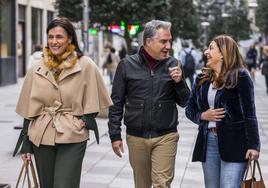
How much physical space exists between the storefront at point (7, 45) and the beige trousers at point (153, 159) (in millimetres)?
21105

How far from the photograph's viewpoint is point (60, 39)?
16.1ft

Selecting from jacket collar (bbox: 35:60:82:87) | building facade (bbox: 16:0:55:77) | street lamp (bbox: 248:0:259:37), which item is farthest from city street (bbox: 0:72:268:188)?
street lamp (bbox: 248:0:259:37)

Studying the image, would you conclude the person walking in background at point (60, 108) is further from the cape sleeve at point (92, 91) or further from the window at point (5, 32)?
the window at point (5, 32)

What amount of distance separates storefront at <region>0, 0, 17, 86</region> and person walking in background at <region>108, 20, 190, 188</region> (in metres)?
21.1

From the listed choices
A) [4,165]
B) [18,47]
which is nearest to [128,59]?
[4,165]

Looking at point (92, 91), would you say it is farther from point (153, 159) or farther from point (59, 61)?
point (153, 159)

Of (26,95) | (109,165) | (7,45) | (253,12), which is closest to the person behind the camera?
(26,95)

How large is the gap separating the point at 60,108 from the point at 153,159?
86 cm

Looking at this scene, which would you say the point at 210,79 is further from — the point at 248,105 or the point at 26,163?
the point at 26,163

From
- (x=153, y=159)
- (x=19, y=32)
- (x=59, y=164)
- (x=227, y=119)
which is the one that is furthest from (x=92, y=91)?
(x=19, y=32)

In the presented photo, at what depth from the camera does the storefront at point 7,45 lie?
26.3 metres

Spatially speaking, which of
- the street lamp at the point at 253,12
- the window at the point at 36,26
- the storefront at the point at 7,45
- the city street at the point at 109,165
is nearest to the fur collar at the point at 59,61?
the city street at the point at 109,165

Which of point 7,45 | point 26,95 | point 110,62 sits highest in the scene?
point 26,95

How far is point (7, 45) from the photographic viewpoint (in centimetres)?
2778
